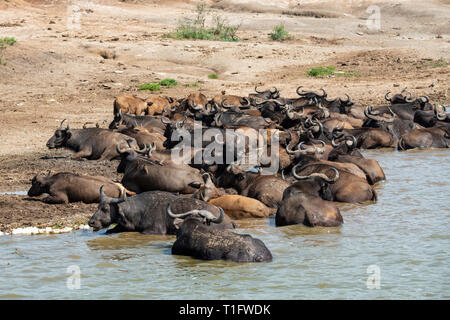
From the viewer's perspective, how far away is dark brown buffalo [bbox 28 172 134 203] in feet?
35.4

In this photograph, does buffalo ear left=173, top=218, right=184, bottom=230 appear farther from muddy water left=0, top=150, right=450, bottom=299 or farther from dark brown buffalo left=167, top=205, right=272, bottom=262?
dark brown buffalo left=167, top=205, right=272, bottom=262

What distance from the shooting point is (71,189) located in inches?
426

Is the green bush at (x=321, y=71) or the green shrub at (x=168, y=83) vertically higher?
the green bush at (x=321, y=71)

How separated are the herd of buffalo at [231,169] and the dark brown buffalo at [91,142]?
2 cm

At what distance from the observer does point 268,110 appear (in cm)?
1731

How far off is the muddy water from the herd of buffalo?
0.25m

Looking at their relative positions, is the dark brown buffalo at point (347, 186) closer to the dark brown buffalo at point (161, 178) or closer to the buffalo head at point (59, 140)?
the dark brown buffalo at point (161, 178)

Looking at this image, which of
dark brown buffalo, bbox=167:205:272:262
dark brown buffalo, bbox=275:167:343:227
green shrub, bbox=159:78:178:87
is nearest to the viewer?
dark brown buffalo, bbox=167:205:272:262

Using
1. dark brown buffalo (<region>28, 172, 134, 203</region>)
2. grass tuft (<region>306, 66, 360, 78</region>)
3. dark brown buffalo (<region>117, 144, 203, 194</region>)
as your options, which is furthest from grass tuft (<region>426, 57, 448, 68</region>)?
dark brown buffalo (<region>28, 172, 134, 203</region>)

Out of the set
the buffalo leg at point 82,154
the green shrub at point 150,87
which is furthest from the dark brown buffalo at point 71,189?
the green shrub at point 150,87

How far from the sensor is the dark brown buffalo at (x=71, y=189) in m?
10.8

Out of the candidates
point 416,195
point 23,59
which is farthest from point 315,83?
point 416,195

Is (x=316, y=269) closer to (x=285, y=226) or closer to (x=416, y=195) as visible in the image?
(x=285, y=226)

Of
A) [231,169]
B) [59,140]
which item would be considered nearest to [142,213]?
[231,169]
